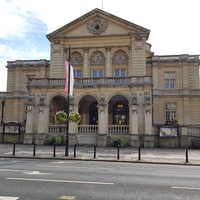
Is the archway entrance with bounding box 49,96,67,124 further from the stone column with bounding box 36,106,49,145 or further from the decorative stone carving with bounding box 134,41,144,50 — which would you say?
the decorative stone carving with bounding box 134,41,144,50

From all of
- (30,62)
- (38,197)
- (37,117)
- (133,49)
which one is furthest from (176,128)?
(30,62)

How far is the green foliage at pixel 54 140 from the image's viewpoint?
2469cm

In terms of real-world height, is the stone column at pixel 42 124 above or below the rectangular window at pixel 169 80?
below

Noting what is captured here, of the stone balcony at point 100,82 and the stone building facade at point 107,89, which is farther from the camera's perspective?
the stone balcony at point 100,82

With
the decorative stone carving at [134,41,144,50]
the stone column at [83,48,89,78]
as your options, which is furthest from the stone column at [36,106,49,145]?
the decorative stone carving at [134,41,144,50]

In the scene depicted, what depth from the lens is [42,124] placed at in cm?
2592

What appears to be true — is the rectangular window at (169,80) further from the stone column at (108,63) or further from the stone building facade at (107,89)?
the stone column at (108,63)

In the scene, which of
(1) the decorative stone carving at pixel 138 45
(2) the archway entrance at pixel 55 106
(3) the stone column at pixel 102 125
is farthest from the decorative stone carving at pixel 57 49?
(3) the stone column at pixel 102 125

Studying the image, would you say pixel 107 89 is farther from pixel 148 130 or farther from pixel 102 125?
pixel 148 130

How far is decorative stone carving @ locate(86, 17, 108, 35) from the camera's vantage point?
33.1m

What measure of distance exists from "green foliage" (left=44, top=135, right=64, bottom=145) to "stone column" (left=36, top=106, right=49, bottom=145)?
70cm

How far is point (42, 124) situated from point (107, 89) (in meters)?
8.44

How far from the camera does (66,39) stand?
33.8 meters

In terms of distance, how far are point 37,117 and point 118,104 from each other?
11.7 meters
